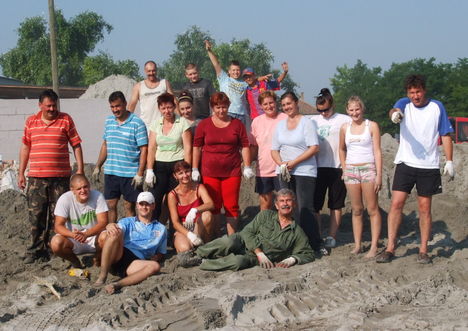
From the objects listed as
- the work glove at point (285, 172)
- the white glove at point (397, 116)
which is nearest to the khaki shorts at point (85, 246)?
the work glove at point (285, 172)

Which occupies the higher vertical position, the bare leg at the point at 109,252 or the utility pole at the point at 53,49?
the utility pole at the point at 53,49

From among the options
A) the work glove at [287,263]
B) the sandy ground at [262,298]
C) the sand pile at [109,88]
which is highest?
the sand pile at [109,88]

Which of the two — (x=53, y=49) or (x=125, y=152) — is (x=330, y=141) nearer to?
(x=125, y=152)

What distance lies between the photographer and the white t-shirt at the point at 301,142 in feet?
20.4

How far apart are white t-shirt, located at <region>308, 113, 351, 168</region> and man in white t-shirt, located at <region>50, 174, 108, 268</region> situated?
7.54 feet

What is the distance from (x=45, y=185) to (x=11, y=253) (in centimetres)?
106

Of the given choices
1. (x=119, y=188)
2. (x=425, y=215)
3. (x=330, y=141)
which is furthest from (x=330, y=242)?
(x=119, y=188)

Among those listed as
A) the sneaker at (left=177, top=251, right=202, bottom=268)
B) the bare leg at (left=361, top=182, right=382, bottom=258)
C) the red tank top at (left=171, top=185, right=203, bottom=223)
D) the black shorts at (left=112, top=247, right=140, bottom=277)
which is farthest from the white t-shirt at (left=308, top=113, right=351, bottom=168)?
the black shorts at (left=112, top=247, right=140, bottom=277)

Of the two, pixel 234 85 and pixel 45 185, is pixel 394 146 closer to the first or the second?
pixel 234 85

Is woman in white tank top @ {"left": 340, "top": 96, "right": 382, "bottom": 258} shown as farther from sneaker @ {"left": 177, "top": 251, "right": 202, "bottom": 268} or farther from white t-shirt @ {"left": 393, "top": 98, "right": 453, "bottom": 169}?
sneaker @ {"left": 177, "top": 251, "right": 202, "bottom": 268}

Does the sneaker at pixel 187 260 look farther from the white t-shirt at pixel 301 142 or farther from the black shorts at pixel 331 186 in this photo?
the black shorts at pixel 331 186

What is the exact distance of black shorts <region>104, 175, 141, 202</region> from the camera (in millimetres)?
6531

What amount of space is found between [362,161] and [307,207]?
73 cm

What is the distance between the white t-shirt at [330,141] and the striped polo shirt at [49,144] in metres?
2.55
